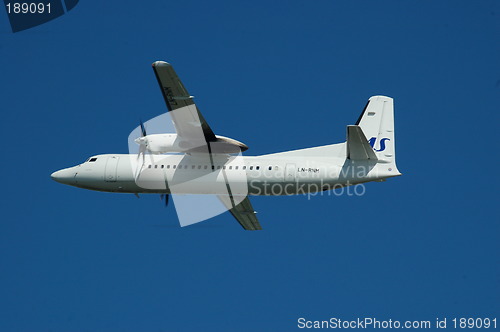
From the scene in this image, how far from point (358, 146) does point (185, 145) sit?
18.4ft

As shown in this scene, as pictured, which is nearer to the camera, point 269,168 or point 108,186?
point 269,168

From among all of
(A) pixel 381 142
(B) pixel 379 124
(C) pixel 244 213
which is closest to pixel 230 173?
(C) pixel 244 213

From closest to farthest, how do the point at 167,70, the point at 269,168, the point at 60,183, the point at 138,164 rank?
the point at 167,70, the point at 269,168, the point at 138,164, the point at 60,183

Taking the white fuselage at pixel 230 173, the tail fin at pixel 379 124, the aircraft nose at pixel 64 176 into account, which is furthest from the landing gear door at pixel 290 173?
the aircraft nose at pixel 64 176

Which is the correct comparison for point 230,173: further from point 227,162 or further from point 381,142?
point 381,142

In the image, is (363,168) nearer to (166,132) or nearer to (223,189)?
(223,189)

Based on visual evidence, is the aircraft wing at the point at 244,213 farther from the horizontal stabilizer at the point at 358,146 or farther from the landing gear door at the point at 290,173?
the horizontal stabilizer at the point at 358,146

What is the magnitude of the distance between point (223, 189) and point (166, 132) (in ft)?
8.73

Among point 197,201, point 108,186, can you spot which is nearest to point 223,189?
point 197,201

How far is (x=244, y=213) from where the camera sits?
1101 inches

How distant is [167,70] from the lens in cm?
2230

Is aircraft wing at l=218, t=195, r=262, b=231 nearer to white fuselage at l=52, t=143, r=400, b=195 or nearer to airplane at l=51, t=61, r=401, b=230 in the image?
airplane at l=51, t=61, r=401, b=230

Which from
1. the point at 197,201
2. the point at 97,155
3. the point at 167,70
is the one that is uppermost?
the point at 167,70

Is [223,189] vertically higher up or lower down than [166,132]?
lower down
